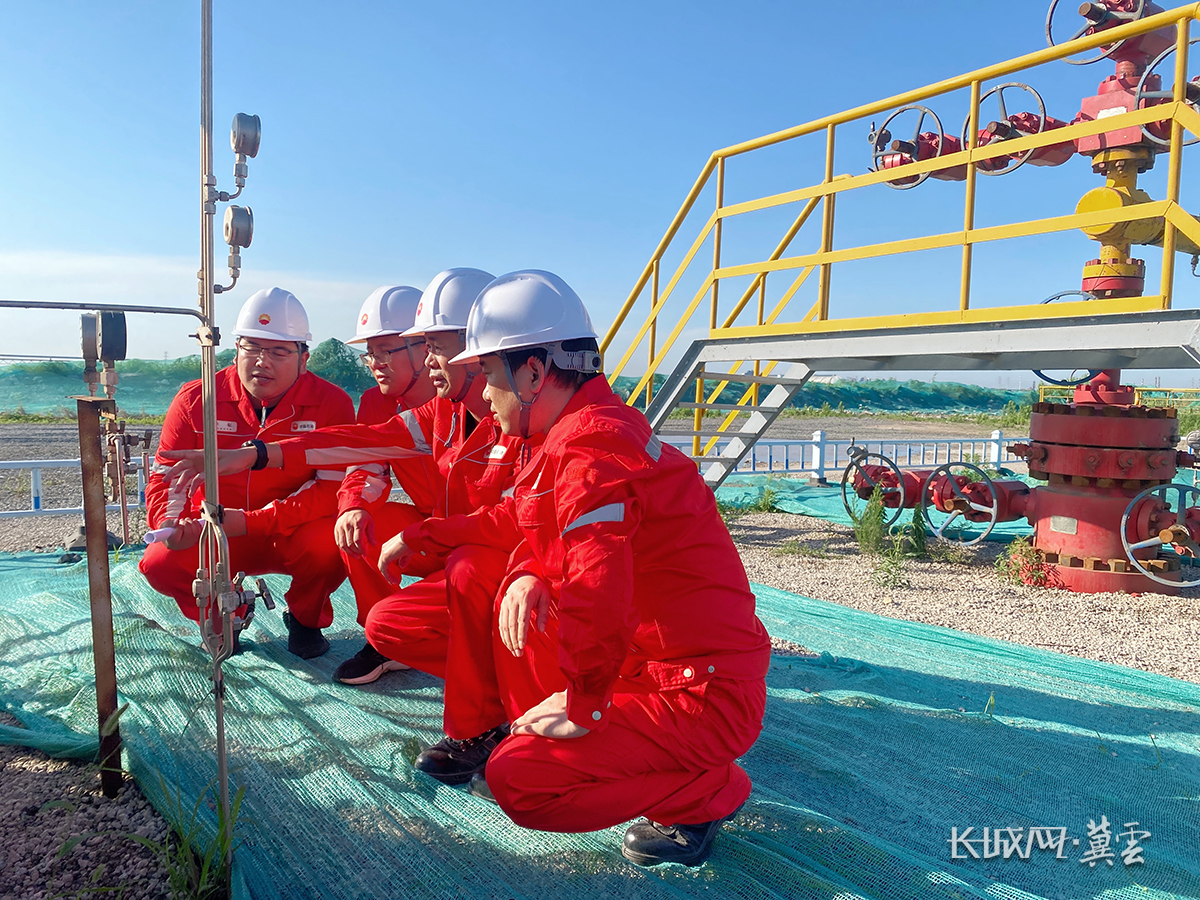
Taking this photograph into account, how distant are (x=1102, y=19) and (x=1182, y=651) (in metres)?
4.06

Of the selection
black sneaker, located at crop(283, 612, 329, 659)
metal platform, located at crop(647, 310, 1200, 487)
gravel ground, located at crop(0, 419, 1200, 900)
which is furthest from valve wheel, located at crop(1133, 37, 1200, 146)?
black sneaker, located at crop(283, 612, 329, 659)

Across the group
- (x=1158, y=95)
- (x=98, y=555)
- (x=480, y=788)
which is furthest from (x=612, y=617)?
(x=1158, y=95)

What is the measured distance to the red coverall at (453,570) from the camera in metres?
2.58

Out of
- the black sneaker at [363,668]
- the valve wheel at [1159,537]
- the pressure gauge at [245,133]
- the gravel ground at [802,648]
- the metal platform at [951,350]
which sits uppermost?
the pressure gauge at [245,133]

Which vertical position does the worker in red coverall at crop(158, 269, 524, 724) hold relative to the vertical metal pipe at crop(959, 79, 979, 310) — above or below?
below

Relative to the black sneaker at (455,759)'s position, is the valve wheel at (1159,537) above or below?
above

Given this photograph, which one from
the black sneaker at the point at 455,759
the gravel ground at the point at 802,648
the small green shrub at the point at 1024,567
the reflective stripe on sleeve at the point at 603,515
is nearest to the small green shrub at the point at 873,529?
the gravel ground at the point at 802,648

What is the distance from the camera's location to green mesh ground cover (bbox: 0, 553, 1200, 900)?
7.09 feet

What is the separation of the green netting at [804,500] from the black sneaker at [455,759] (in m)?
6.81

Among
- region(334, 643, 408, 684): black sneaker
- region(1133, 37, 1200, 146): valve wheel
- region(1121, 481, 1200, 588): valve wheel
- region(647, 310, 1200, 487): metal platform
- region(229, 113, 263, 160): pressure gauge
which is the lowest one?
region(334, 643, 408, 684): black sneaker

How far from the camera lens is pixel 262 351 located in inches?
161

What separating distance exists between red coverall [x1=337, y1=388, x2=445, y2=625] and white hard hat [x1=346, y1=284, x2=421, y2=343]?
0.58 metres

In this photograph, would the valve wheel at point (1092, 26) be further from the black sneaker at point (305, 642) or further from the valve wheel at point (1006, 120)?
the black sneaker at point (305, 642)

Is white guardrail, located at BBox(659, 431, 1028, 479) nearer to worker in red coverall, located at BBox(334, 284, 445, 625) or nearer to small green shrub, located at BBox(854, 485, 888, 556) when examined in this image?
small green shrub, located at BBox(854, 485, 888, 556)
